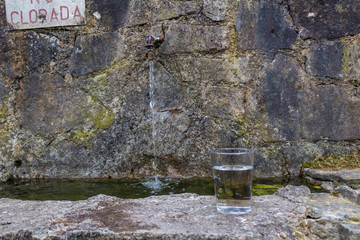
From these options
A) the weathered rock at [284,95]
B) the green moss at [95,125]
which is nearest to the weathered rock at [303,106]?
the weathered rock at [284,95]

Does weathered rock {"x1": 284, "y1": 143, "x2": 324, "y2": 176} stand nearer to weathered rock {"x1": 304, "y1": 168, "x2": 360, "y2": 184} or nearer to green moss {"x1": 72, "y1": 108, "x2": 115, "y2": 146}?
weathered rock {"x1": 304, "y1": 168, "x2": 360, "y2": 184}

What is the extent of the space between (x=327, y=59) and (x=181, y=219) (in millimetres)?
1445

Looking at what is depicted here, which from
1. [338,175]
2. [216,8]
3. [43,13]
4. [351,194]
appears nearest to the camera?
[351,194]

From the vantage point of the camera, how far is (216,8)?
1.93 metres

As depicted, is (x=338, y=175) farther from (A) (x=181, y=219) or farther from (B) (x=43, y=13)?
(B) (x=43, y=13)

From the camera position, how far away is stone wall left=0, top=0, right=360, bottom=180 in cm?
187

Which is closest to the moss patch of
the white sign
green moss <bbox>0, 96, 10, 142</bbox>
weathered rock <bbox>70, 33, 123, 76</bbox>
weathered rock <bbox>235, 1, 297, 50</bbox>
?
weathered rock <bbox>235, 1, 297, 50</bbox>

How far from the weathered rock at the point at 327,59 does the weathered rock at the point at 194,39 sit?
1.70ft

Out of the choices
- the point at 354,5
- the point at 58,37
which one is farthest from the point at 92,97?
the point at 354,5

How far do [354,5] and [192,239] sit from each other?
1734mm

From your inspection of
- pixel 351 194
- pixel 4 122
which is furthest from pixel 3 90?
pixel 351 194

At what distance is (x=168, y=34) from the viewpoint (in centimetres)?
196

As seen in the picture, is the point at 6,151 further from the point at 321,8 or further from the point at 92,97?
the point at 321,8

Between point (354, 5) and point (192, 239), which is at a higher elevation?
point (354, 5)
